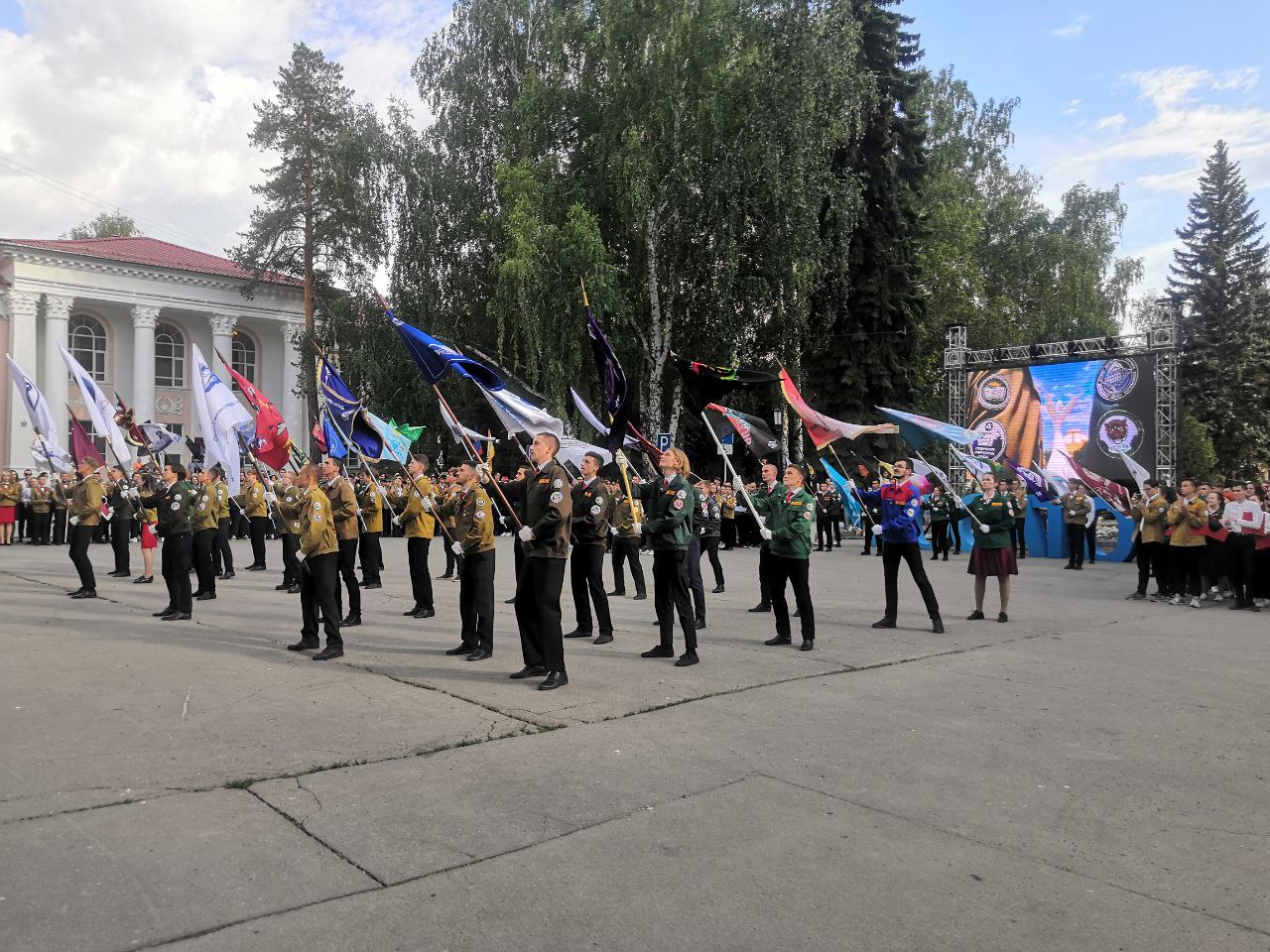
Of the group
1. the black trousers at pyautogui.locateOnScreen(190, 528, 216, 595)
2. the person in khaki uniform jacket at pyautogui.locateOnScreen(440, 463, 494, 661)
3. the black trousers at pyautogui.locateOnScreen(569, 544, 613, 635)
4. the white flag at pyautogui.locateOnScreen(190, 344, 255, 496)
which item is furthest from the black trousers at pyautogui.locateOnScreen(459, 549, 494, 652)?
the white flag at pyautogui.locateOnScreen(190, 344, 255, 496)

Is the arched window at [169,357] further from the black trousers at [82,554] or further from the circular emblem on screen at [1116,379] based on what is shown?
the circular emblem on screen at [1116,379]

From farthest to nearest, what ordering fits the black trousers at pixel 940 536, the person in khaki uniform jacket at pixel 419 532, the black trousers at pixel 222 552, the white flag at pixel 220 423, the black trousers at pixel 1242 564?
the black trousers at pixel 940 536 < the black trousers at pixel 222 552 < the white flag at pixel 220 423 < the black trousers at pixel 1242 564 < the person in khaki uniform jacket at pixel 419 532

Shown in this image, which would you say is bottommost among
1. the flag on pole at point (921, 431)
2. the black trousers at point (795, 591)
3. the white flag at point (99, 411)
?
A: the black trousers at point (795, 591)

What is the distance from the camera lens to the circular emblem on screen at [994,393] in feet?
84.5

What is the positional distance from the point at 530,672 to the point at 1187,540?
1062cm

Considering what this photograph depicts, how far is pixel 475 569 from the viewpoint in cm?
883

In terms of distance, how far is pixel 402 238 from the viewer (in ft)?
99.9

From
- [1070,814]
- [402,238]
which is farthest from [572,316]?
[1070,814]

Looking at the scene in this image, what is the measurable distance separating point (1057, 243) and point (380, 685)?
4253 cm

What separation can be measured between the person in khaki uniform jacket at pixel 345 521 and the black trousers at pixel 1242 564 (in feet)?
39.3

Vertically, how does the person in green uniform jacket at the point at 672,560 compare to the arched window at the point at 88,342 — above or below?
below

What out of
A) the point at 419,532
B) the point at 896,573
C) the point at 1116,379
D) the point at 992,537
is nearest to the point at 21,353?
the point at 419,532

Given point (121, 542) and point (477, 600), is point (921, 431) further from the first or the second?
point (121, 542)

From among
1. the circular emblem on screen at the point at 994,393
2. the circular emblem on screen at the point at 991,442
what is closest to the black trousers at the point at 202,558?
the circular emblem on screen at the point at 991,442
